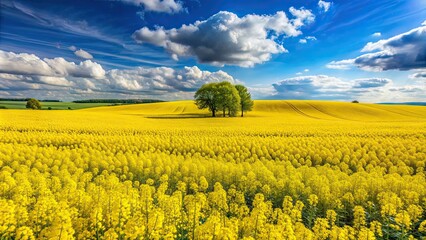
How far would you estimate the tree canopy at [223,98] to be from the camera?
76.7 meters

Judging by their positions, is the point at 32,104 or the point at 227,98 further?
the point at 32,104

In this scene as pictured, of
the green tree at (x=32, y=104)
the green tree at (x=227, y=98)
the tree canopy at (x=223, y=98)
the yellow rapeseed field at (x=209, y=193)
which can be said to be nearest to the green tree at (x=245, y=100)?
the tree canopy at (x=223, y=98)

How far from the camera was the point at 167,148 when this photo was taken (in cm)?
2388

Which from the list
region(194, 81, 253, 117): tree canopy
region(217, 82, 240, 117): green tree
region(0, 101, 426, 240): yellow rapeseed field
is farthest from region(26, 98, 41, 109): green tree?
region(0, 101, 426, 240): yellow rapeseed field

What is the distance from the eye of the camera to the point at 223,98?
76625 mm

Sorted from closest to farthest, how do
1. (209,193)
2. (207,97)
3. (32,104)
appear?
(209,193) → (207,97) → (32,104)

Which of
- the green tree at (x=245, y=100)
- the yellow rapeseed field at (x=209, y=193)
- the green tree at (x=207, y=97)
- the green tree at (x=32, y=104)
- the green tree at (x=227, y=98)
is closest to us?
the yellow rapeseed field at (x=209, y=193)

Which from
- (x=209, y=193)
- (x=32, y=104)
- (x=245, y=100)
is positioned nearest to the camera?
(x=209, y=193)

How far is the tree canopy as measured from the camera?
252 feet

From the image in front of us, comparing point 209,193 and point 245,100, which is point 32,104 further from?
point 209,193

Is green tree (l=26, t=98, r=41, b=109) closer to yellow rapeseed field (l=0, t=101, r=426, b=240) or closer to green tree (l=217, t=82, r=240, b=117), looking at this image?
green tree (l=217, t=82, r=240, b=117)

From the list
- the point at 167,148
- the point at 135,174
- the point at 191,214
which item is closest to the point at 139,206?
the point at 191,214

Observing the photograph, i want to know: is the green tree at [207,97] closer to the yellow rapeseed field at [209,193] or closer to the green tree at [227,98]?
the green tree at [227,98]

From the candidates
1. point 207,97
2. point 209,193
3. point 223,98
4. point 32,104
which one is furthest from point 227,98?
point 32,104
